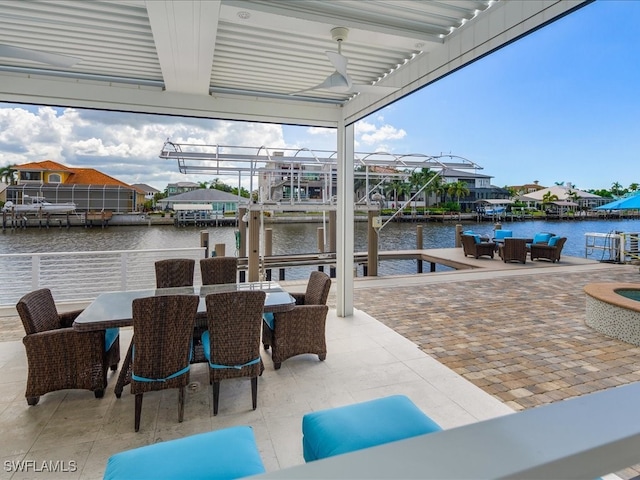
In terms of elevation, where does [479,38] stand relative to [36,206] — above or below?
above

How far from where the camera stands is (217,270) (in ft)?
13.6

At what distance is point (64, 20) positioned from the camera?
2514mm

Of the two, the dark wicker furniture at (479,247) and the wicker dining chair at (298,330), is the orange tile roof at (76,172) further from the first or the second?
the wicker dining chair at (298,330)

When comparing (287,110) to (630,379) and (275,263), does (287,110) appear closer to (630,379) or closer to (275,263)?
(630,379)

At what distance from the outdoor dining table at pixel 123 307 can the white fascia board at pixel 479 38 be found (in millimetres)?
2268

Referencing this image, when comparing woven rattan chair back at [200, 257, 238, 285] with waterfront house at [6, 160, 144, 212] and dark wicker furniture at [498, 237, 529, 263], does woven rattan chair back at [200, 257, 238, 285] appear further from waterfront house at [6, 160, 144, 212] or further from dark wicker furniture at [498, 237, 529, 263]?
waterfront house at [6, 160, 144, 212]

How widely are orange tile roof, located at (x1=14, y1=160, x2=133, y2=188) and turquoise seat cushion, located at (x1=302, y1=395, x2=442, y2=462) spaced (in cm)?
2535

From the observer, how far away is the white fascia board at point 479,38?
1988 millimetres

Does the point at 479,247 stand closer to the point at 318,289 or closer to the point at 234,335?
the point at 318,289

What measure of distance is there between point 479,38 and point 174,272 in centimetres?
359

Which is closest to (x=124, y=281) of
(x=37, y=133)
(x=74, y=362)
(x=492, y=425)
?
(x=74, y=362)

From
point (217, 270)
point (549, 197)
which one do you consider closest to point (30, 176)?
point (217, 270)

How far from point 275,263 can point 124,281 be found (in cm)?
445

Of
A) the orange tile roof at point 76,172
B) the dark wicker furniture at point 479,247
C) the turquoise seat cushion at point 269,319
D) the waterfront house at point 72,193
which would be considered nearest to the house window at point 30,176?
the waterfront house at point 72,193
